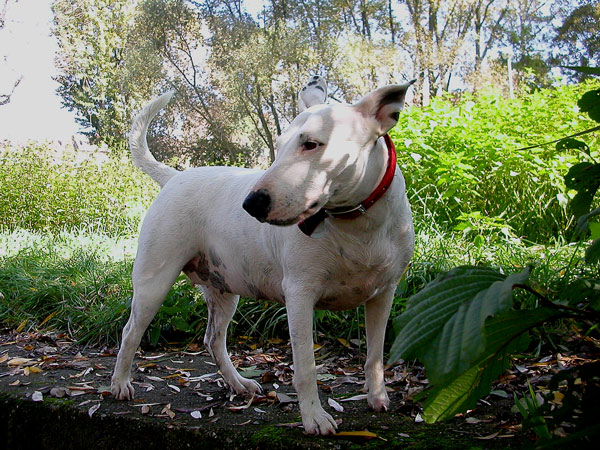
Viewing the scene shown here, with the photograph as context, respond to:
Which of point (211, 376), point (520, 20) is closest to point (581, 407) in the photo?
point (211, 376)

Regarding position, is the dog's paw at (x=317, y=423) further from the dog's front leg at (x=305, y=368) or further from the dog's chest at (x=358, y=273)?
the dog's chest at (x=358, y=273)

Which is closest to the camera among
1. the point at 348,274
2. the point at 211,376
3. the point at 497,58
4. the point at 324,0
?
the point at 348,274

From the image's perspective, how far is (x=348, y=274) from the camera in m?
2.27

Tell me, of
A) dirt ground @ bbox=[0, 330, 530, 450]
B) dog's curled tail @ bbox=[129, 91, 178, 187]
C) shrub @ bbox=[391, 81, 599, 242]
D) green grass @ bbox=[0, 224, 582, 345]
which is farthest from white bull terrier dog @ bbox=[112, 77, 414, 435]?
shrub @ bbox=[391, 81, 599, 242]

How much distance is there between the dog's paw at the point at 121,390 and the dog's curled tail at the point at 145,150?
1.13 meters

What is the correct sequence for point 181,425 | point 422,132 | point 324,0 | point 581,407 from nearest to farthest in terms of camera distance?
Answer: point 581,407 → point 181,425 → point 422,132 → point 324,0

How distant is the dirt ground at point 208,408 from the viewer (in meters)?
2.21

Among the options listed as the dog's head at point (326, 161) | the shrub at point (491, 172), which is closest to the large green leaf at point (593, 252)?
the dog's head at point (326, 161)

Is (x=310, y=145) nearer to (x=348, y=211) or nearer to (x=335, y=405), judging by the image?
(x=348, y=211)

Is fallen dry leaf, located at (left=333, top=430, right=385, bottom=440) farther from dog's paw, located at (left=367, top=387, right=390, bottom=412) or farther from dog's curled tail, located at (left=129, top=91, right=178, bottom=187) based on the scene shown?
dog's curled tail, located at (left=129, top=91, right=178, bottom=187)

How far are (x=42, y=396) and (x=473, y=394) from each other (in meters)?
2.48

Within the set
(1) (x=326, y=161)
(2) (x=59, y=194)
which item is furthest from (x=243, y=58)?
(1) (x=326, y=161)

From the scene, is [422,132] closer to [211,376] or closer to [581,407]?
[211,376]

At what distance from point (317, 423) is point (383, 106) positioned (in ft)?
4.08
